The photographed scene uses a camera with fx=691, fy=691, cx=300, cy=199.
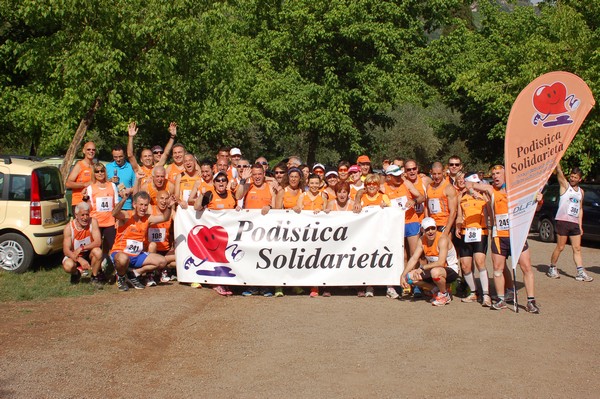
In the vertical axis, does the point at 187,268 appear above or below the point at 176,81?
below

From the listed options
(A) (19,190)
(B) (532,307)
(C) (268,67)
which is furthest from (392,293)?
(C) (268,67)

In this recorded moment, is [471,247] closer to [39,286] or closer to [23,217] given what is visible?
[39,286]

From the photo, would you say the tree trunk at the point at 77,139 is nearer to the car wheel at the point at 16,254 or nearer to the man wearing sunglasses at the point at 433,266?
the car wheel at the point at 16,254

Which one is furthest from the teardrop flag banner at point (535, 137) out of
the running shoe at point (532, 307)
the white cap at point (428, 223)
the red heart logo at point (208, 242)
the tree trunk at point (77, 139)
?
the tree trunk at point (77, 139)

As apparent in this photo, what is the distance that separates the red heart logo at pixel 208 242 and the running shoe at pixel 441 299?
3276 millimetres

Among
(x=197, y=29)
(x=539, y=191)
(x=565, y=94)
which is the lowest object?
(x=539, y=191)

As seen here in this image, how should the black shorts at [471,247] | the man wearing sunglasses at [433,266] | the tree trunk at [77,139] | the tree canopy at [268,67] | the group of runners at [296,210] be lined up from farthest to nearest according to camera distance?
the tree canopy at [268,67] → the tree trunk at [77,139] → the black shorts at [471,247] → the group of runners at [296,210] → the man wearing sunglasses at [433,266]

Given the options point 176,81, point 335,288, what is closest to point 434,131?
point 176,81

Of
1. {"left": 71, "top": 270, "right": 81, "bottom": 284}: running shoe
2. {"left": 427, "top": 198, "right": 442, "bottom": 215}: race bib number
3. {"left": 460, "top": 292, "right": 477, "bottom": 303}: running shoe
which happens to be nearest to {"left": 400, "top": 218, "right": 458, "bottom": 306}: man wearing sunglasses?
{"left": 460, "top": 292, "right": 477, "bottom": 303}: running shoe

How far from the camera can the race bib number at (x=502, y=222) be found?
9.80m

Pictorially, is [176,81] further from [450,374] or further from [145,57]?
[450,374]

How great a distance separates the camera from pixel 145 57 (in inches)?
600

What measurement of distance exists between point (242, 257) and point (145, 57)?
21.7ft

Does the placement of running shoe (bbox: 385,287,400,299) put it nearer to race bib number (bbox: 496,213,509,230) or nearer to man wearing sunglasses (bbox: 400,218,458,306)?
man wearing sunglasses (bbox: 400,218,458,306)
